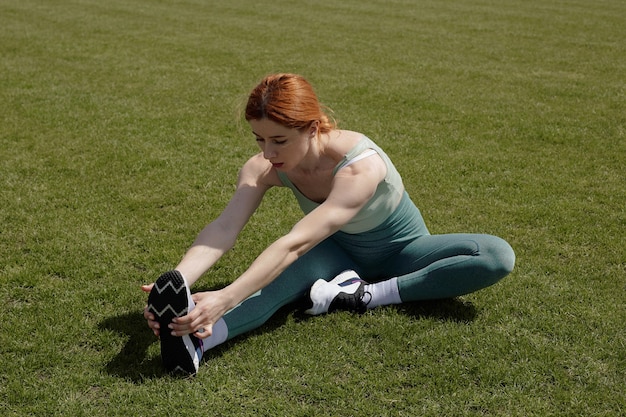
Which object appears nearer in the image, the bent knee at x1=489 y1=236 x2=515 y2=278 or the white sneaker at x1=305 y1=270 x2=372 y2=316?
the bent knee at x1=489 y1=236 x2=515 y2=278

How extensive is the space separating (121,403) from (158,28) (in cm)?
1148

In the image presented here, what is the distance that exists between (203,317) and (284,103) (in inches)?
43.4

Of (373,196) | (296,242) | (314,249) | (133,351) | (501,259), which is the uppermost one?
(373,196)

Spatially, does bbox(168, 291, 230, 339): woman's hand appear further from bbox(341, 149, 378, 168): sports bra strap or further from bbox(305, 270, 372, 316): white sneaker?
bbox(341, 149, 378, 168): sports bra strap

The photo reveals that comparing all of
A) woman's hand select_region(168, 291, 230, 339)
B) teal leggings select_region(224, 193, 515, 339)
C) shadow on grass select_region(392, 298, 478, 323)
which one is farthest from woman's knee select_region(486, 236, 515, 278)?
woman's hand select_region(168, 291, 230, 339)

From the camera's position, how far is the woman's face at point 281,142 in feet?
11.6

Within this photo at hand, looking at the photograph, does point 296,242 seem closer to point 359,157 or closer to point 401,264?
point 359,157

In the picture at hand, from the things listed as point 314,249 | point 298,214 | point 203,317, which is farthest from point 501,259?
point 298,214

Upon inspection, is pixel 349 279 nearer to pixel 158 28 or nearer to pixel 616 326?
pixel 616 326

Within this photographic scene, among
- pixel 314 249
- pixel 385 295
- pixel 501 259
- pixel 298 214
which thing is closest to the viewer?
pixel 501 259

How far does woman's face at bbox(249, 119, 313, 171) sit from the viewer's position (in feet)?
11.6

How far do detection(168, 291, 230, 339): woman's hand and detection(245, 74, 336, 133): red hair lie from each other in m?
0.90

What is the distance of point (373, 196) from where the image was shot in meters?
3.89

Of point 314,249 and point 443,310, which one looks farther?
point 314,249
